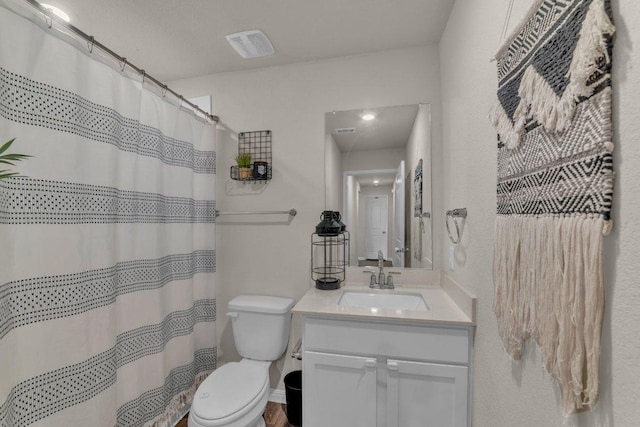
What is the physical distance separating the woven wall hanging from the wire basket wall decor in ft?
4.92

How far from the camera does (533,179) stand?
73cm

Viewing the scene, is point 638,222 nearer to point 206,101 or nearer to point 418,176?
point 418,176

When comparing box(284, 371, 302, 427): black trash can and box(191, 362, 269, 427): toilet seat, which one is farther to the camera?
box(284, 371, 302, 427): black trash can

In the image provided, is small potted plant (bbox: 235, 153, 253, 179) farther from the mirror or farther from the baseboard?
the baseboard

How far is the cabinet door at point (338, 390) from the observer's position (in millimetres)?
1317

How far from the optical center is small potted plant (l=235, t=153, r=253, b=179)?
6.50 feet

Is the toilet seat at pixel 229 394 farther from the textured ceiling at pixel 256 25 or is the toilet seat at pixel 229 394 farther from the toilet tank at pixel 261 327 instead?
the textured ceiling at pixel 256 25

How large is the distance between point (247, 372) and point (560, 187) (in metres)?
1.62

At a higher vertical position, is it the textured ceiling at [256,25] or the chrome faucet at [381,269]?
the textured ceiling at [256,25]

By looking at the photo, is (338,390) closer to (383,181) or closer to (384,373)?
(384,373)

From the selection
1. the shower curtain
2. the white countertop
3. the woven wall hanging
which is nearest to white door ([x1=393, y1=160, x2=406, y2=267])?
the white countertop

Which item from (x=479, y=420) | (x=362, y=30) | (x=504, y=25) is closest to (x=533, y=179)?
(x=504, y=25)

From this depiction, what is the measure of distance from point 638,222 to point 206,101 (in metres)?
2.40

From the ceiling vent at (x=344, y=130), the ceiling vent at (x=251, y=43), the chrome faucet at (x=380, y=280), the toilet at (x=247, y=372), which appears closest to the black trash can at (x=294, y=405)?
the toilet at (x=247, y=372)
